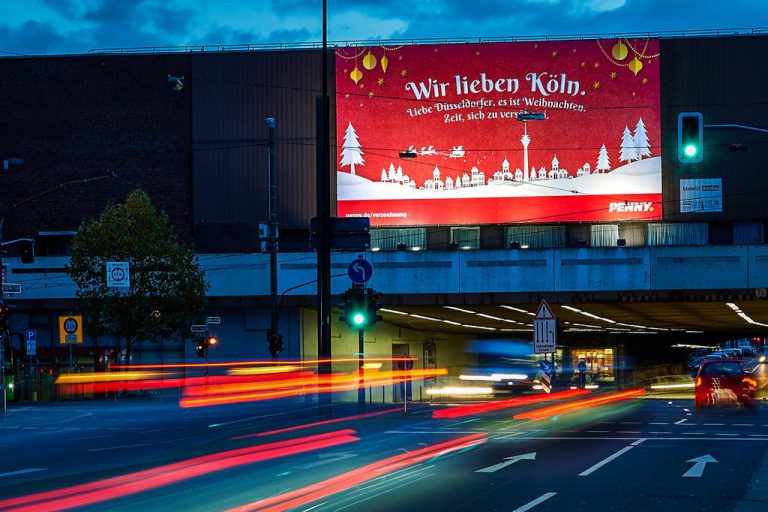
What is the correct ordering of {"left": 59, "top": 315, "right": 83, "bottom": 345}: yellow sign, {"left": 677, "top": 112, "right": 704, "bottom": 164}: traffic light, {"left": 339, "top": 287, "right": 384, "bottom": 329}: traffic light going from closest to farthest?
{"left": 677, "top": 112, "right": 704, "bottom": 164}: traffic light → {"left": 339, "top": 287, "right": 384, "bottom": 329}: traffic light → {"left": 59, "top": 315, "right": 83, "bottom": 345}: yellow sign

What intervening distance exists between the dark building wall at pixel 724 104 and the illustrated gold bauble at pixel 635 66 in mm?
1726

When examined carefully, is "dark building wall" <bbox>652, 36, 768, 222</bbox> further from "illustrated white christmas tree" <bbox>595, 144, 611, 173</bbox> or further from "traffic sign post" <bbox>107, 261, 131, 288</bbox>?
"traffic sign post" <bbox>107, 261, 131, 288</bbox>

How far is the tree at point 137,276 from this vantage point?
52875 mm

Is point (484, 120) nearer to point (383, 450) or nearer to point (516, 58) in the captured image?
point (516, 58)

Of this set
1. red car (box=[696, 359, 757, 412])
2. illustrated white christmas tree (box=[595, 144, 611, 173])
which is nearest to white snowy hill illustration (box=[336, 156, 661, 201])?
illustrated white christmas tree (box=[595, 144, 611, 173])

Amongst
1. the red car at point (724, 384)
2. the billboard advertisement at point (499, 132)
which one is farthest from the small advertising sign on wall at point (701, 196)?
the red car at point (724, 384)

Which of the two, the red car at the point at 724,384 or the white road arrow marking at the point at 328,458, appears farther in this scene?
the red car at the point at 724,384

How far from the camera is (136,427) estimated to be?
33.2m

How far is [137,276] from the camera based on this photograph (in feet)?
176

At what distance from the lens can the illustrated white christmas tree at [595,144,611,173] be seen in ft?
197

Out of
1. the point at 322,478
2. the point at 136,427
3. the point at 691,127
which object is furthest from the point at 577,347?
the point at 322,478

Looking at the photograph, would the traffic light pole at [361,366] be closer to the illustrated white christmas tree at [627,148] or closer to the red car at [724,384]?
the red car at [724,384]

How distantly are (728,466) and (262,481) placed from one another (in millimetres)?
7816

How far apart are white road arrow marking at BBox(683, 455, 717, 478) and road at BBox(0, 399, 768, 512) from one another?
0.04m
